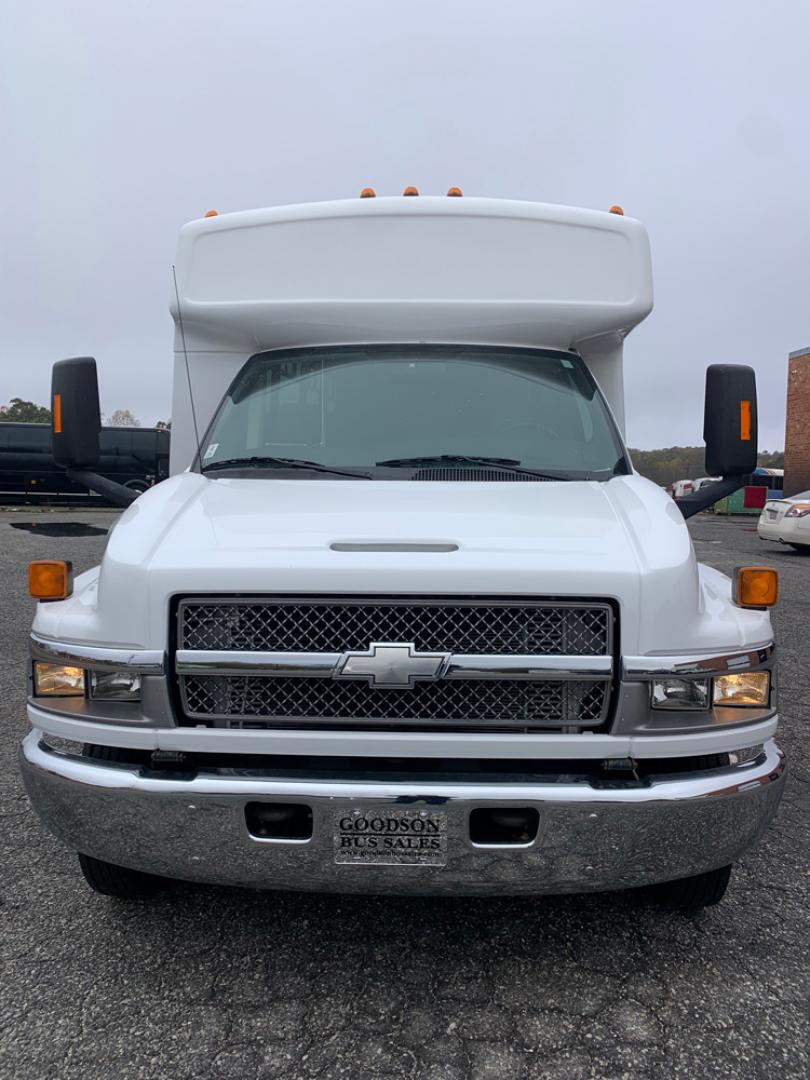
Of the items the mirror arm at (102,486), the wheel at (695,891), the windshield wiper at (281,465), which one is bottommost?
the wheel at (695,891)

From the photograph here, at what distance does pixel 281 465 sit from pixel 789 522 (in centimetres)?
1478

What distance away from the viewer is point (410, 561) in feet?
8.11

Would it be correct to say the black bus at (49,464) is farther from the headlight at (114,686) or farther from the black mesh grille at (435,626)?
the black mesh grille at (435,626)

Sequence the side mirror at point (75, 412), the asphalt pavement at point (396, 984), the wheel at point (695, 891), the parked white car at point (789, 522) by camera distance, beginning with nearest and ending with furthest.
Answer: the asphalt pavement at point (396, 984), the wheel at point (695, 891), the side mirror at point (75, 412), the parked white car at point (789, 522)

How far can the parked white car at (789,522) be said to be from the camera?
15.7 metres

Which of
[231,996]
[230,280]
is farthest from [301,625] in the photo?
[230,280]

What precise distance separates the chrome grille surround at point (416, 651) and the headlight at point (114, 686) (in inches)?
6.1

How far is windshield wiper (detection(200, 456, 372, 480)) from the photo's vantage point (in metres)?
3.40

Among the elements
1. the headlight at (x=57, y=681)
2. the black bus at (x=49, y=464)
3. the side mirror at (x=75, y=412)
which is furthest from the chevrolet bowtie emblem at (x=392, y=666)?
the black bus at (x=49, y=464)

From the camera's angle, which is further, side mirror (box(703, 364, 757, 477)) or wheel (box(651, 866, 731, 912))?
side mirror (box(703, 364, 757, 477))

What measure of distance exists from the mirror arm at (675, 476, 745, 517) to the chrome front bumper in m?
1.70

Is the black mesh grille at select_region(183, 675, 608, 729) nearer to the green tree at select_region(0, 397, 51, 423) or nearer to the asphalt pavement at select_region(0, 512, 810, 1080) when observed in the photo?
the asphalt pavement at select_region(0, 512, 810, 1080)

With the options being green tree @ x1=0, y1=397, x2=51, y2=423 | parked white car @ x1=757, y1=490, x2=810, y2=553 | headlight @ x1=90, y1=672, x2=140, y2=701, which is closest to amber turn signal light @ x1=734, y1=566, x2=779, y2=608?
headlight @ x1=90, y1=672, x2=140, y2=701

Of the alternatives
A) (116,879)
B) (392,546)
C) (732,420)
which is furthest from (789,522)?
(116,879)
